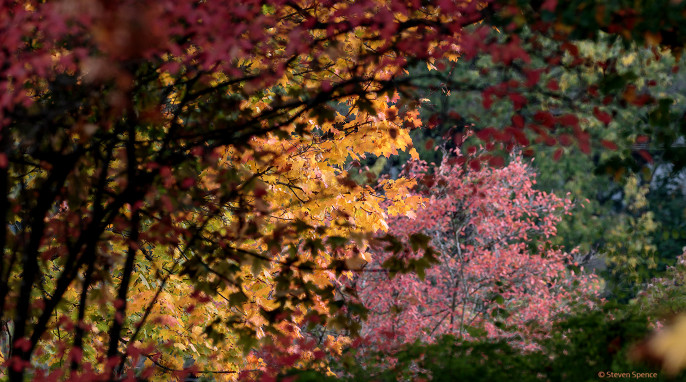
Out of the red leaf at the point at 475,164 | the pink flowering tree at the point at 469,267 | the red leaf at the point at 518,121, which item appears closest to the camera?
the red leaf at the point at 518,121

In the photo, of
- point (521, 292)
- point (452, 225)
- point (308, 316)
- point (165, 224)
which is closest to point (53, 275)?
point (165, 224)

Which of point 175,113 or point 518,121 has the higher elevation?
point 175,113

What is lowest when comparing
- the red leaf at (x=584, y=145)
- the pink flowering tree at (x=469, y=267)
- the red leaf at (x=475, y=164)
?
the red leaf at (x=584, y=145)

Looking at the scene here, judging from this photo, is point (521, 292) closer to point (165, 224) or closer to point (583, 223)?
point (583, 223)

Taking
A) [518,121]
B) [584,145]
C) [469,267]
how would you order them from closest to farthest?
1. [584,145]
2. [518,121]
3. [469,267]

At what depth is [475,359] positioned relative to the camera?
17.3 ft

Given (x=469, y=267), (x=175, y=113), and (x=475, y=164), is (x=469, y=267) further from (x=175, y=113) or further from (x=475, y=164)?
(x=175, y=113)

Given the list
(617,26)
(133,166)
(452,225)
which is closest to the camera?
(617,26)

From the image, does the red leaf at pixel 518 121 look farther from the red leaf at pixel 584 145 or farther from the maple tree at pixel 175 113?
the red leaf at pixel 584 145

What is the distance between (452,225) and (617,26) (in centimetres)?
906

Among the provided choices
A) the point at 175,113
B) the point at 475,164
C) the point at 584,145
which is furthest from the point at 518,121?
the point at 175,113

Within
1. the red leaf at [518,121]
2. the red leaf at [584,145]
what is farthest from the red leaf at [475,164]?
the red leaf at [584,145]

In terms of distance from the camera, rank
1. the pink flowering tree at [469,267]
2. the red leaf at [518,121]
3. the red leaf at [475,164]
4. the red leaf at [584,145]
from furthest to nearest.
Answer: the pink flowering tree at [469,267] < the red leaf at [475,164] < the red leaf at [518,121] < the red leaf at [584,145]

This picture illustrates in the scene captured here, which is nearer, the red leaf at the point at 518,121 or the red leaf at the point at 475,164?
the red leaf at the point at 518,121
